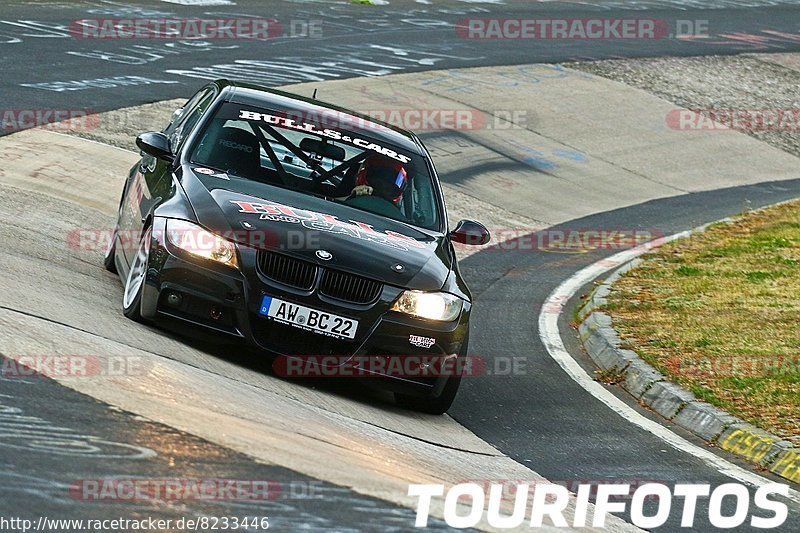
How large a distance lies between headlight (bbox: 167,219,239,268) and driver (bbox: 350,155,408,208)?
1.47 m

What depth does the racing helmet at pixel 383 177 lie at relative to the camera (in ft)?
29.0

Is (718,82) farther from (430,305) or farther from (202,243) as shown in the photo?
(202,243)

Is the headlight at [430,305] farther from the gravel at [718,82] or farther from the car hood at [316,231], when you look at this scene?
the gravel at [718,82]

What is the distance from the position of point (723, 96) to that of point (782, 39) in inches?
313

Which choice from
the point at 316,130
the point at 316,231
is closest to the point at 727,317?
the point at 316,130

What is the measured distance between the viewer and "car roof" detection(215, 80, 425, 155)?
30.3ft

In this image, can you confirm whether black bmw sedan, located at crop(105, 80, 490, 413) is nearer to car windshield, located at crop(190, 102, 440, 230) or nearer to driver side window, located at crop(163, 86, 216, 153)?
car windshield, located at crop(190, 102, 440, 230)

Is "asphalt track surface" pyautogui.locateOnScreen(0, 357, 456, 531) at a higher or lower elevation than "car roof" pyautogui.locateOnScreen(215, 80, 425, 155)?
lower

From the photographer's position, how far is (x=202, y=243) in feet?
24.6

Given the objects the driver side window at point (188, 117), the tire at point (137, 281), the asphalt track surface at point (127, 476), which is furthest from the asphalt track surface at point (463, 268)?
the driver side window at point (188, 117)

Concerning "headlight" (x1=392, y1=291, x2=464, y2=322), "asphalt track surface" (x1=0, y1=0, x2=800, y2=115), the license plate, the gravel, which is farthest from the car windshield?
the gravel

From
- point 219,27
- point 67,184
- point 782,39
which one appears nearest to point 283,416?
point 67,184

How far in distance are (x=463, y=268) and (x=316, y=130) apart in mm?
4647

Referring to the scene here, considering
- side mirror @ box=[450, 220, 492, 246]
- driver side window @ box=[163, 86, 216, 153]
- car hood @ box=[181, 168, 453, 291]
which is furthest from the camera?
driver side window @ box=[163, 86, 216, 153]
